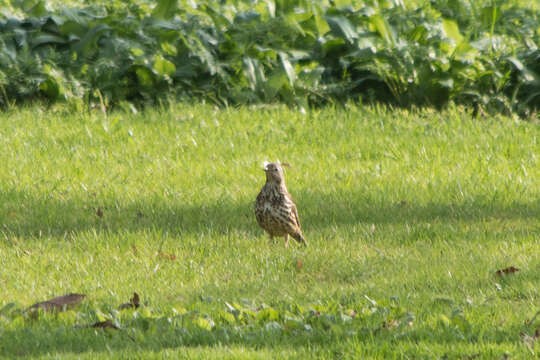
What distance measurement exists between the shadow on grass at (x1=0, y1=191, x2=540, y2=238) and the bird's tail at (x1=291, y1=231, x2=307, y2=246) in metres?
0.29

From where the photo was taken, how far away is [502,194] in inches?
252

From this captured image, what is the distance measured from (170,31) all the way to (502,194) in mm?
4564

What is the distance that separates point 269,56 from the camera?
30.6 feet

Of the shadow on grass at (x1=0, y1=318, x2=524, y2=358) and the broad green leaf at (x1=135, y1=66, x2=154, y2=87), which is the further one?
the broad green leaf at (x1=135, y1=66, x2=154, y2=87)

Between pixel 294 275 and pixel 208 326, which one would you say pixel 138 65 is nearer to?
pixel 294 275

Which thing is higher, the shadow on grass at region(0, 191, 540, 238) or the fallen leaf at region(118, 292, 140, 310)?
the fallen leaf at region(118, 292, 140, 310)

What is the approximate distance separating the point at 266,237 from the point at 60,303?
5.60 ft

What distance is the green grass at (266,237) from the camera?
162 inches

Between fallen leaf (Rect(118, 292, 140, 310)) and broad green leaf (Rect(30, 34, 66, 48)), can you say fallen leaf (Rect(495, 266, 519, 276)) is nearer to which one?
fallen leaf (Rect(118, 292, 140, 310))

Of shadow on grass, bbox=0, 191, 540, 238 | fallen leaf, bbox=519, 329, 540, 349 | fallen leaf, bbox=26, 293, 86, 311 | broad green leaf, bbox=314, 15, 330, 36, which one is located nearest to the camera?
fallen leaf, bbox=519, 329, 540, 349

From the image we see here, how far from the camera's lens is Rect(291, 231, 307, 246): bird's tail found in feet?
18.1

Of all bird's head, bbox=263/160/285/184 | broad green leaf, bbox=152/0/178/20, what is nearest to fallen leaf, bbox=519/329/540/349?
bird's head, bbox=263/160/285/184

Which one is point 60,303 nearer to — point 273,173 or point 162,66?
point 273,173

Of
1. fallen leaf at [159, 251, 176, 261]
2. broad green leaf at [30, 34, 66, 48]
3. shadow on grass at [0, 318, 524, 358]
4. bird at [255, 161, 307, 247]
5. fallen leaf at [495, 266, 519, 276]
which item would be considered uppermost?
broad green leaf at [30, 34, 66, 48]
